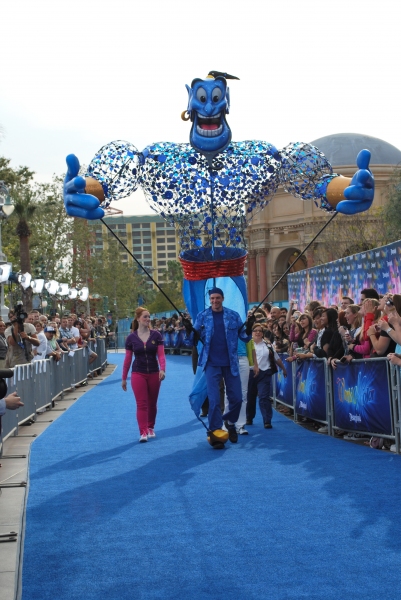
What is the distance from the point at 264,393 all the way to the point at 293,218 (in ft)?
197

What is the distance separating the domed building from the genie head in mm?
52347

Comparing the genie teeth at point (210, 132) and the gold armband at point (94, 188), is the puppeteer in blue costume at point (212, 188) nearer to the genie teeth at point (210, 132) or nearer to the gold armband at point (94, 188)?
the gold armband at point (94, 188)

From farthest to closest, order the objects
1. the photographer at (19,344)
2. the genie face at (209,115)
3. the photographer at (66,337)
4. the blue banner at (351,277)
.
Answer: the photographer at (66,337) → the blue banner at (351,277) → the photographer at (19,344) → the genie face at (209,115)

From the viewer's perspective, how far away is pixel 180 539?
6.36m

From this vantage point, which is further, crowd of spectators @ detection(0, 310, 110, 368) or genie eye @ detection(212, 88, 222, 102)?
crowd of spectators @ detection(0, 310, 110, 368)

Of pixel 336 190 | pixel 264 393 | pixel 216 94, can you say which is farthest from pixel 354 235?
pixel 216 94

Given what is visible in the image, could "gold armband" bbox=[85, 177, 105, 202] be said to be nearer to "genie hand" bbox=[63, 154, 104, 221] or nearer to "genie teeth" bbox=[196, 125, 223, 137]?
"genie hand" bbox=[63, 154, 104, 221]

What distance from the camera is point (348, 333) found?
11.8 metres

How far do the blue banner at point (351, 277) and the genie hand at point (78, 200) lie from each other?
6237mm

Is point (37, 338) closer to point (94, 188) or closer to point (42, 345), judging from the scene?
A: point (42, 345)

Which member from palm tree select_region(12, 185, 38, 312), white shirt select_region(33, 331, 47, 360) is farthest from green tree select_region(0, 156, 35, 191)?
white shirt select_region(33, 331, 47, 360)

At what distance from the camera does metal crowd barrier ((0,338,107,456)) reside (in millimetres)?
12279

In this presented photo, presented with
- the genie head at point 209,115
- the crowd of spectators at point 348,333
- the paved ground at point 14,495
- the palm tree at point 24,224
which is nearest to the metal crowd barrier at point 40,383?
the paved ground at point 14,495

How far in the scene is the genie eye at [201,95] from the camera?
10.8m
